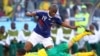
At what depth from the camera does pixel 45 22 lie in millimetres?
9469

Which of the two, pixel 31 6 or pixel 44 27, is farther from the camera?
pixel 31 6

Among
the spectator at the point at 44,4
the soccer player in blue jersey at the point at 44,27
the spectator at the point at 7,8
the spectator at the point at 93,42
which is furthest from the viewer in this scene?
the spectator at the point at 44,4

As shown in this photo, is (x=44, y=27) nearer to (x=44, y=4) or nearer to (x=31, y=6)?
(x=31, y=6)

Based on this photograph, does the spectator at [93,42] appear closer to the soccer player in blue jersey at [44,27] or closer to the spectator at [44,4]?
the spectator at [44,4]

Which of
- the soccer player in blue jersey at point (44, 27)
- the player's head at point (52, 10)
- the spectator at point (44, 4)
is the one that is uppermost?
the spectator at point (44, 4)

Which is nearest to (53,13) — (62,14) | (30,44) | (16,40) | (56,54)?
(30,44)

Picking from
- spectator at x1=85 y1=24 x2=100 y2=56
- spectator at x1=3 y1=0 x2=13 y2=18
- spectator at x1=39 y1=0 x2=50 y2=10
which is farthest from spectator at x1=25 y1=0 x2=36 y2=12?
spectator at x1=85 y1=24 x2=100 y2=56

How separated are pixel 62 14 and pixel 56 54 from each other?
5.37 m

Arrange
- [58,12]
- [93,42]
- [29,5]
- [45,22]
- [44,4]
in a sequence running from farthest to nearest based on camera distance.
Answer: [44,4] < [29,5] < [58,12] < [93,42] < [45,22]

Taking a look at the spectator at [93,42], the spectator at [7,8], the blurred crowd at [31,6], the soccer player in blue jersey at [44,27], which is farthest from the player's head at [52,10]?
the spectator at [7,8]

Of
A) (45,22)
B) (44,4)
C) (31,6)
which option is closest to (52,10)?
(45,22)

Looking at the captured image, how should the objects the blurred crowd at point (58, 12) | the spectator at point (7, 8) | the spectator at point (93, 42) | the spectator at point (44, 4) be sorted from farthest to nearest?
1. the spectator at point (44, 4)
2. the spectator at point (7, 8)
3. the blurred crowd at point (58, 12)
4. the spectator at point (93, 42)

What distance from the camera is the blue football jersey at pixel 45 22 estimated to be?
30.9 feet

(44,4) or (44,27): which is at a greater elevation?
(44,4)
